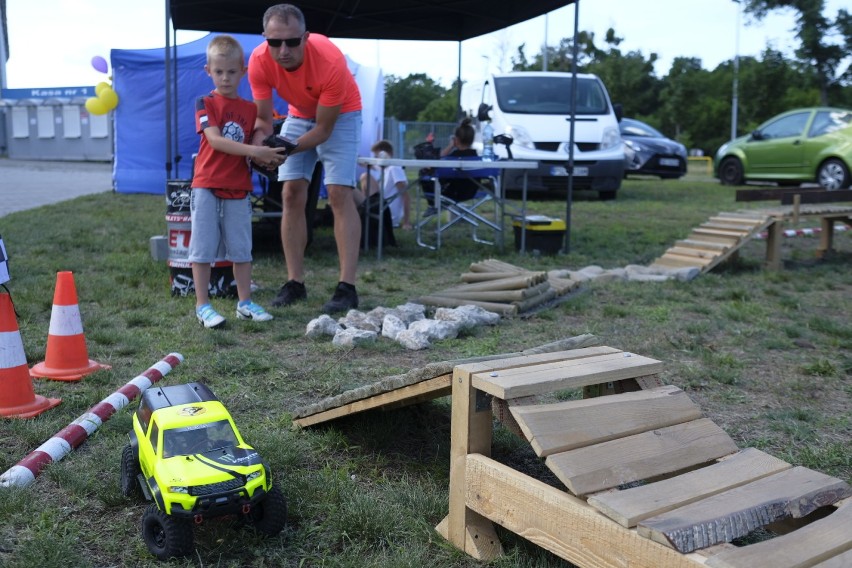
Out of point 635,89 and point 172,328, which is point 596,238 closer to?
point 172,328

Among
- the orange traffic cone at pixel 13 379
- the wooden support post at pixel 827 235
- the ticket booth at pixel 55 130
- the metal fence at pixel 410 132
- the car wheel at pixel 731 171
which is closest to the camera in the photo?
the orange traffic cone at pixel 13 379

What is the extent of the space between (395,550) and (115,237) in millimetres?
6973

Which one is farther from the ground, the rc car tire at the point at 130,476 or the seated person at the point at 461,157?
the seated person at the point at 461,157

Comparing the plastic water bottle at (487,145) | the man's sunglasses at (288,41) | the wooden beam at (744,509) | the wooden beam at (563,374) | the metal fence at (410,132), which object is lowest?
the wooden beam at (744,509)

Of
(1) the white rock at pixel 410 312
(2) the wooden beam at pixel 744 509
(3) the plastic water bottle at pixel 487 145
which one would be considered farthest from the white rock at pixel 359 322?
(3) the plastic water bottle at pixel 487 145

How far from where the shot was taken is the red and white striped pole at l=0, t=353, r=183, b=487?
2.66 m

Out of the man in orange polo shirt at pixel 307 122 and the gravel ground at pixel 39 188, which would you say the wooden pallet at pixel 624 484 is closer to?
the man in orange polo shirt at pixel 307 122

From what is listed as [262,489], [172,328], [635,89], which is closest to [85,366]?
[172,328]

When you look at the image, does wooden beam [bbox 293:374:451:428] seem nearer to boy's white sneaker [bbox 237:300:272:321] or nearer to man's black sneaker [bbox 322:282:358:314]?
boy's white sneaker [bbox 237:300:272:321]

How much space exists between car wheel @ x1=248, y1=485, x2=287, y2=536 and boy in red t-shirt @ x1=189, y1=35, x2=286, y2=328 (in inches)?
101

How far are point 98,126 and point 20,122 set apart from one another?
446 centimetres

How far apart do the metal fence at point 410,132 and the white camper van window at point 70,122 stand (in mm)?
13082

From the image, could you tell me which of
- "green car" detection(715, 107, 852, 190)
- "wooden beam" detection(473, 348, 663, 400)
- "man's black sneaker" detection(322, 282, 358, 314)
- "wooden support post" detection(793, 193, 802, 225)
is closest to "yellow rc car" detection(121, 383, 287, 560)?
"wooden beam" detection(473, 348, 663, 400)

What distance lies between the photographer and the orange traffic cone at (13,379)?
3283 millimetres
